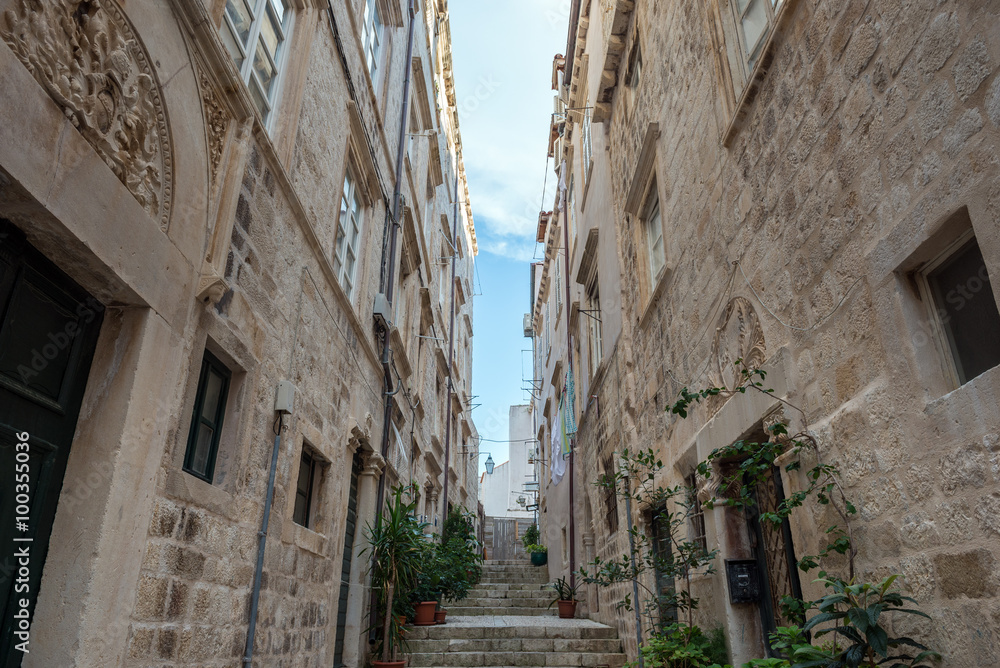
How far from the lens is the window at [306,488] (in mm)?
5102

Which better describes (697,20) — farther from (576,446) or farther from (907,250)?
(576,446)

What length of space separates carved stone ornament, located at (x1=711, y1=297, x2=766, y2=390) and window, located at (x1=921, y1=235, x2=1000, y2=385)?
1.34 metres

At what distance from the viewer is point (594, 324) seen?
34.5 ft

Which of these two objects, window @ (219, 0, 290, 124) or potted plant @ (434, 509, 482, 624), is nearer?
window @ (219, 0, 290, 124)

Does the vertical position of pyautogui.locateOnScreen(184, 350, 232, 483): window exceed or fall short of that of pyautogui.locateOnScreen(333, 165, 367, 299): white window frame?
it falls short

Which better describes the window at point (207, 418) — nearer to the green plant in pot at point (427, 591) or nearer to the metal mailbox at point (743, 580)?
the metal mailbox at point (743, 580)

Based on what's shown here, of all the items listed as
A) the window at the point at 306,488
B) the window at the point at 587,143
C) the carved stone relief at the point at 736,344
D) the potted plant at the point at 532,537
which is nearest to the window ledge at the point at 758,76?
the carved stone relief at the point at 736,344

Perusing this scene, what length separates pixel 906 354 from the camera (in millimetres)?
2428

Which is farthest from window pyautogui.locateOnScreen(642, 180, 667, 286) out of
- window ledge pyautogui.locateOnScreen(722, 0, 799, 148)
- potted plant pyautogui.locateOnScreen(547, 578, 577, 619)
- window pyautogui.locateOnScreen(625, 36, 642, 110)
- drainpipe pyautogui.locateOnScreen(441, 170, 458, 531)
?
drainpipe pyautogui.locateOnScreen(441, 170, 458, 531)

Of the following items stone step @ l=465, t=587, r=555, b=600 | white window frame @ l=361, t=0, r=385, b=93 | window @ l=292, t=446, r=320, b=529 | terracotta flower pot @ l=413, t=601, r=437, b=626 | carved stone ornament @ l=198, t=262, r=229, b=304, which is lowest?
terracotta flower pot @ l=413, t=601, r=437, b=626

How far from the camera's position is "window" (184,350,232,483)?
3.26 m

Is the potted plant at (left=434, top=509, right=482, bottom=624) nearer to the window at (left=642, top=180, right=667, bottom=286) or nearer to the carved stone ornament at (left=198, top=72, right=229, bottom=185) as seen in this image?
the window at (left=642, top=180, right=667, bottom=286)

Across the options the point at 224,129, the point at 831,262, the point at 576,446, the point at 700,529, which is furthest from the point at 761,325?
the point at 576,446

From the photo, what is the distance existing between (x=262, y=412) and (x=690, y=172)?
3.72 m
